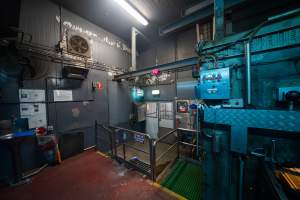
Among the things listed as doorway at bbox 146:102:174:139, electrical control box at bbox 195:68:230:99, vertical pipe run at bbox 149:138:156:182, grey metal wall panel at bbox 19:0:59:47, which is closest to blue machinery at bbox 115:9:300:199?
electrical control box at bbox 195:68:230:99

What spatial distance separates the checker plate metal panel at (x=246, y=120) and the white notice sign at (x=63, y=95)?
4320 millimetres

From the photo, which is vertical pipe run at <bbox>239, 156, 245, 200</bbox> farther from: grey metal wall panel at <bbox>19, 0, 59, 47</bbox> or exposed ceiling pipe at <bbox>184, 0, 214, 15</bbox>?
grey metal wall panel at <bbox>19, 0, 59, 47</bbox>

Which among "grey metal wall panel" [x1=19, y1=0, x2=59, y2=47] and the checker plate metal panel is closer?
the checker plate metal panel

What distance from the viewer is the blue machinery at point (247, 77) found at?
53.0 inches

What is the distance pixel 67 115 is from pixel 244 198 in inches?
193

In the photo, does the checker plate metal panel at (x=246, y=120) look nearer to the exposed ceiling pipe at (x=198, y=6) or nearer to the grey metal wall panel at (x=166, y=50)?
the exposed ceiling pipe at (x=198, y=6)

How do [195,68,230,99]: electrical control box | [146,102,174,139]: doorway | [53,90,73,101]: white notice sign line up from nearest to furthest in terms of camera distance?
[195,68,230,99]: electrical control box < [53,90,73,101]: white notice sign < [146,102,174,139]: doorway

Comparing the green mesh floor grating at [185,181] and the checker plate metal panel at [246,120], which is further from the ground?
the checker plate metal panel at [246,120]

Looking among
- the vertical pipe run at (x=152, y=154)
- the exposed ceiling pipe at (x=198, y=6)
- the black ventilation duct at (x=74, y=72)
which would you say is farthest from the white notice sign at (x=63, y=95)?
the exposed ceiling pipe at (x=198, y=6)

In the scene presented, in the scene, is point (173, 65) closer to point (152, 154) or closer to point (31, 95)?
point (152, 154)

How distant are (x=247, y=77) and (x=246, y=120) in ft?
1.88

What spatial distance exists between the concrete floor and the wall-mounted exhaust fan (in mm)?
3830

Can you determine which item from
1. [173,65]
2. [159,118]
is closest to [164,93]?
[159,118]

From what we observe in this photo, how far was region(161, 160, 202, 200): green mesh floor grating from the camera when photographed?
8.11 ft
